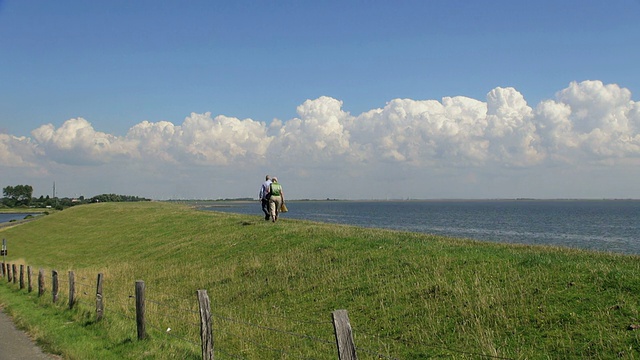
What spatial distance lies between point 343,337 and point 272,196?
25252mm

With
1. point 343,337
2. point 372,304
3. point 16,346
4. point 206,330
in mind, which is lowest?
point 16,346

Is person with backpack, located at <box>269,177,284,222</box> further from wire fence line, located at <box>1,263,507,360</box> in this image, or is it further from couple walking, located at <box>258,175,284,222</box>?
wire fence line, located at <box>1,263,507,360</box>

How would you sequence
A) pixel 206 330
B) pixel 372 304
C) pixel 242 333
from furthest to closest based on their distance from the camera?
pixel 372 304
pixel 242 333
pixel 206 330

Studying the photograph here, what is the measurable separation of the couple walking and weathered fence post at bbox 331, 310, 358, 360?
24147 millimetres

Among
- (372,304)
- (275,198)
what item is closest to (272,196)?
(275,198)

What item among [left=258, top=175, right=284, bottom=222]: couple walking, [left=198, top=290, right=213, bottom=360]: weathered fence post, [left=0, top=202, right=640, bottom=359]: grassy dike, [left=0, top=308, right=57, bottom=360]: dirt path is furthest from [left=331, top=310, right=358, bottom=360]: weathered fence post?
[left=258, top=175, right=284, bottom=222]: couple walking

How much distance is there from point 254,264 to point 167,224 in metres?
30.2

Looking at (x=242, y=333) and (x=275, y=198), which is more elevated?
A: (x=275, y=198)

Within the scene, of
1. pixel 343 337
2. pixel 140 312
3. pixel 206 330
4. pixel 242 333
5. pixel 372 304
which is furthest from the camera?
pixel 372 304

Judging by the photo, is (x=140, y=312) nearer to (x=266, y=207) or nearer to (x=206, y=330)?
(x=206, y=330)

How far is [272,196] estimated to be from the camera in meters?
32.1

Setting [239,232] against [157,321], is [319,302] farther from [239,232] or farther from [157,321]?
[239,232]

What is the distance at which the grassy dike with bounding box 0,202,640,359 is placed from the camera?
1143 cm

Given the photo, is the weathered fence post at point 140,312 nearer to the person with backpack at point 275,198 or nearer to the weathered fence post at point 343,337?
the weathered fence post at point 343,337
